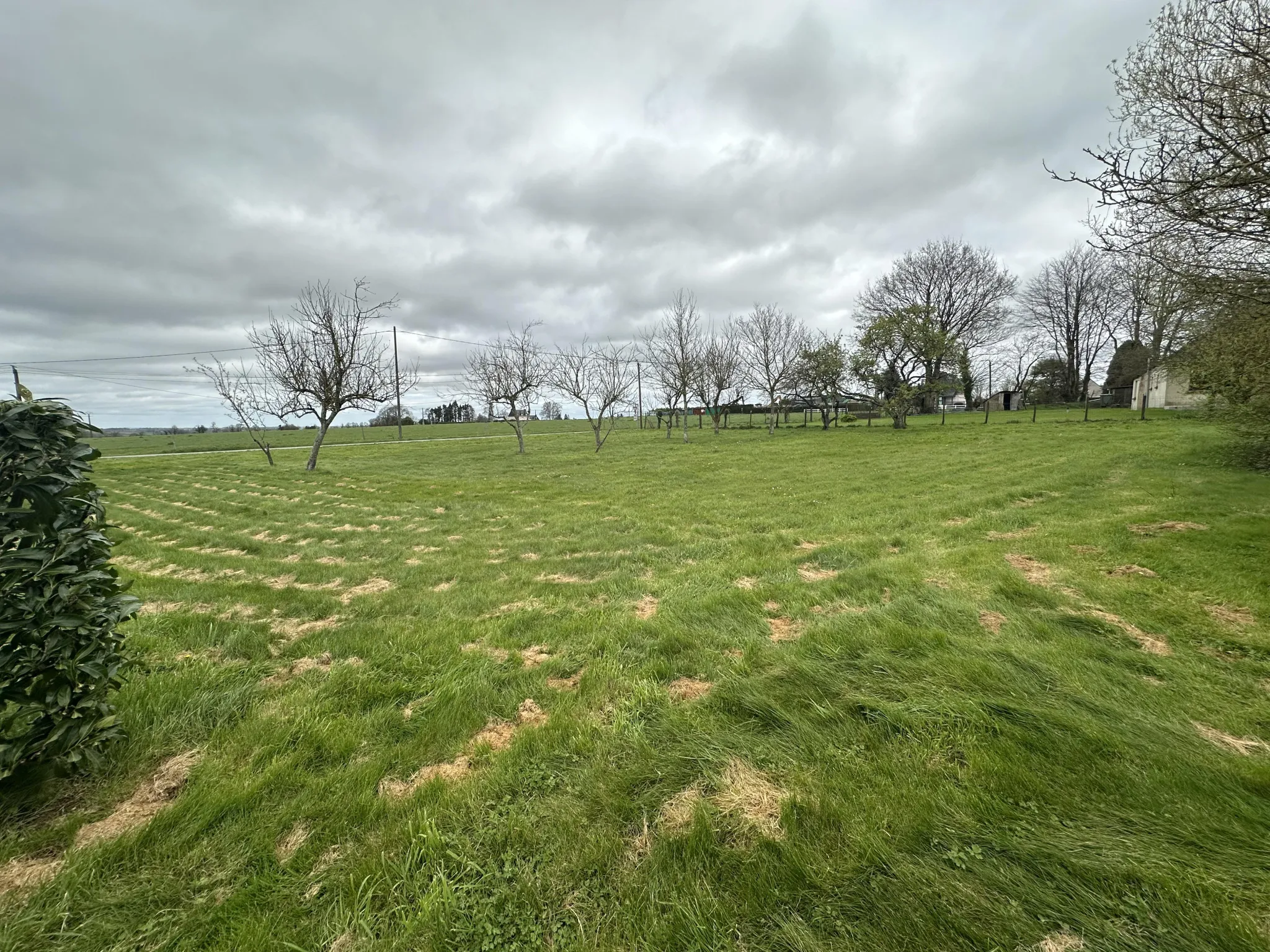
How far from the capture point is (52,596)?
76.2 inches

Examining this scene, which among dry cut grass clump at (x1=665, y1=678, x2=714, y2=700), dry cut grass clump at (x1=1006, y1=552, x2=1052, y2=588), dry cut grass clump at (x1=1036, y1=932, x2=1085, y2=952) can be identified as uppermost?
dry cut grass clump at (x1=1036, y1=932, x2=1085, y2=952)

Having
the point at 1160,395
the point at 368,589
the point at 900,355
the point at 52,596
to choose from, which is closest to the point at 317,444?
the point at 368,589

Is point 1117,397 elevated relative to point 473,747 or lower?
elevated

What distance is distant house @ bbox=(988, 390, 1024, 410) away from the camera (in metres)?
47.0

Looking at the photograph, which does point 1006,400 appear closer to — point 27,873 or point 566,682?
point 566,682

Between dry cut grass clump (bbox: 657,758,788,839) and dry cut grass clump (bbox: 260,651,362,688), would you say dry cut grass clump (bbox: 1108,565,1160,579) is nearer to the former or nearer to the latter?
dry cut grass clump (bbox: 657,758,788,839)

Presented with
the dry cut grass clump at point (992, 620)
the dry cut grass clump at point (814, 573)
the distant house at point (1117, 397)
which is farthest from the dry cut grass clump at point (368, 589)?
the distant house at point (1117, 397)

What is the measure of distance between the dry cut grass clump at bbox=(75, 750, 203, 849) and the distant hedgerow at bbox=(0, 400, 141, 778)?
0.27m

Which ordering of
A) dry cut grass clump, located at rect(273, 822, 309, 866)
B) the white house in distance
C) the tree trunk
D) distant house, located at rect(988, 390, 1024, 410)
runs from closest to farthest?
dry cut grass clump, located at rect(273, 822, 309, 866) < the tree trunk < the white house in distance < distant house, located at rect(988, 390, 1024, 410)

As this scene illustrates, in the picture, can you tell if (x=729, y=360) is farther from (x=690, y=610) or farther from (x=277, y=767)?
(x=277, y=767)

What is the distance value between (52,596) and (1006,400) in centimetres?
6604

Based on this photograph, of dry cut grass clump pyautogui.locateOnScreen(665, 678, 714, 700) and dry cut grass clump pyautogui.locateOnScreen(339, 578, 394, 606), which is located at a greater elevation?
dry cut grass clump pyautogui.locateOnScreen(339, 578, 394, 606)

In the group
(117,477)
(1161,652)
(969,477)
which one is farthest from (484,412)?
(1161,652)

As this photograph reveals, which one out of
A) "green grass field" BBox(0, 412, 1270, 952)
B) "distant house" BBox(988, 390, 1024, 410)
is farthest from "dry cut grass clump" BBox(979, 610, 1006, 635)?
"distant house" BBox(988, 390, 1024, 410)
